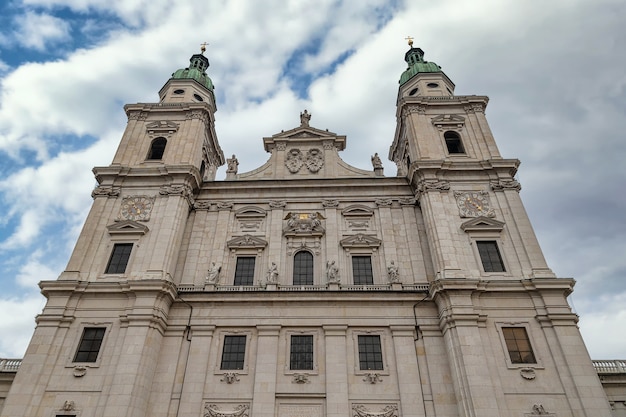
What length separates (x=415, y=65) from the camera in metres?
37.1

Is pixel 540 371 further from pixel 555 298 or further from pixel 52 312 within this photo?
pixel 52 312

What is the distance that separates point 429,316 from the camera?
862 inches

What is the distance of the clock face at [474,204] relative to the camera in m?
25.3

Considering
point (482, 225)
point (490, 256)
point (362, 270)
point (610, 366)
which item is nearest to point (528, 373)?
point (490, 256)

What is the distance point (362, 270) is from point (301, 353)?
20.3 feet

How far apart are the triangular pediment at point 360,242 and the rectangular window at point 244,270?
18.8 ft

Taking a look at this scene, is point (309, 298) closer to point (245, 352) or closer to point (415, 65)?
point (245, 352)

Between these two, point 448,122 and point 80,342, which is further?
point 448,122

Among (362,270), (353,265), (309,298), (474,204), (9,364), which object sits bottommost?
(9,364)

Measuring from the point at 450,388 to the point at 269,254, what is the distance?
12229 millimetres

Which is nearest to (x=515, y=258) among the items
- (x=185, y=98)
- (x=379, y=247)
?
(x=379, y=247)

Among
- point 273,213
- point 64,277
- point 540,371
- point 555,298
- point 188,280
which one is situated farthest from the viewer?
point 273,213

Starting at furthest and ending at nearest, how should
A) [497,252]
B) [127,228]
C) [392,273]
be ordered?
[127,228], [497,252], [392,273]

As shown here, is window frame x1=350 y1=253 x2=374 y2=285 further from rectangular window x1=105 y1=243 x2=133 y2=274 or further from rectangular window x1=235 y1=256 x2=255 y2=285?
rectangular window x1=105 y1=243 x2=133 y2=274
